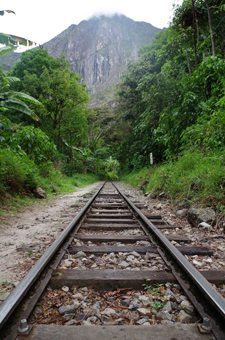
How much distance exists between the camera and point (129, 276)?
2.70m

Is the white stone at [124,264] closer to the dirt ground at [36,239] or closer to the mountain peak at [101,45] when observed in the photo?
the dirt ground at [36,239]

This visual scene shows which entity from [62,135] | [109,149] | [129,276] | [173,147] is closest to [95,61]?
[109,149]

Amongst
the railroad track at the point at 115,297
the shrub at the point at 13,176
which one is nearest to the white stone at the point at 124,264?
the railroad track at the point at 115,297

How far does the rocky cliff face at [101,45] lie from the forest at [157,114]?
106483 mm

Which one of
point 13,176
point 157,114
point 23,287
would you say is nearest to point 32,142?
point 13,176

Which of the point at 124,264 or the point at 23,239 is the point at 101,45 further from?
the point at 124,264

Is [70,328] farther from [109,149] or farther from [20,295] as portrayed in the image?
[109,149]

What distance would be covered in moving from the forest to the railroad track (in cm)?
272

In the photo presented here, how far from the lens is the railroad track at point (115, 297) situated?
1.85 m

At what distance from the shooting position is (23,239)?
15.1 feet

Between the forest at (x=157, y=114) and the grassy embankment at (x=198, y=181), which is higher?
the forest at (x=157, y=114)

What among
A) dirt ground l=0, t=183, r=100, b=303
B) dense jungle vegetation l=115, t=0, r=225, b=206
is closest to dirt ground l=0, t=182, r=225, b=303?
dirt ground l=0, t=183, r=100, b=303

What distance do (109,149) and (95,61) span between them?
393ft

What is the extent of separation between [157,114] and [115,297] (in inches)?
534
